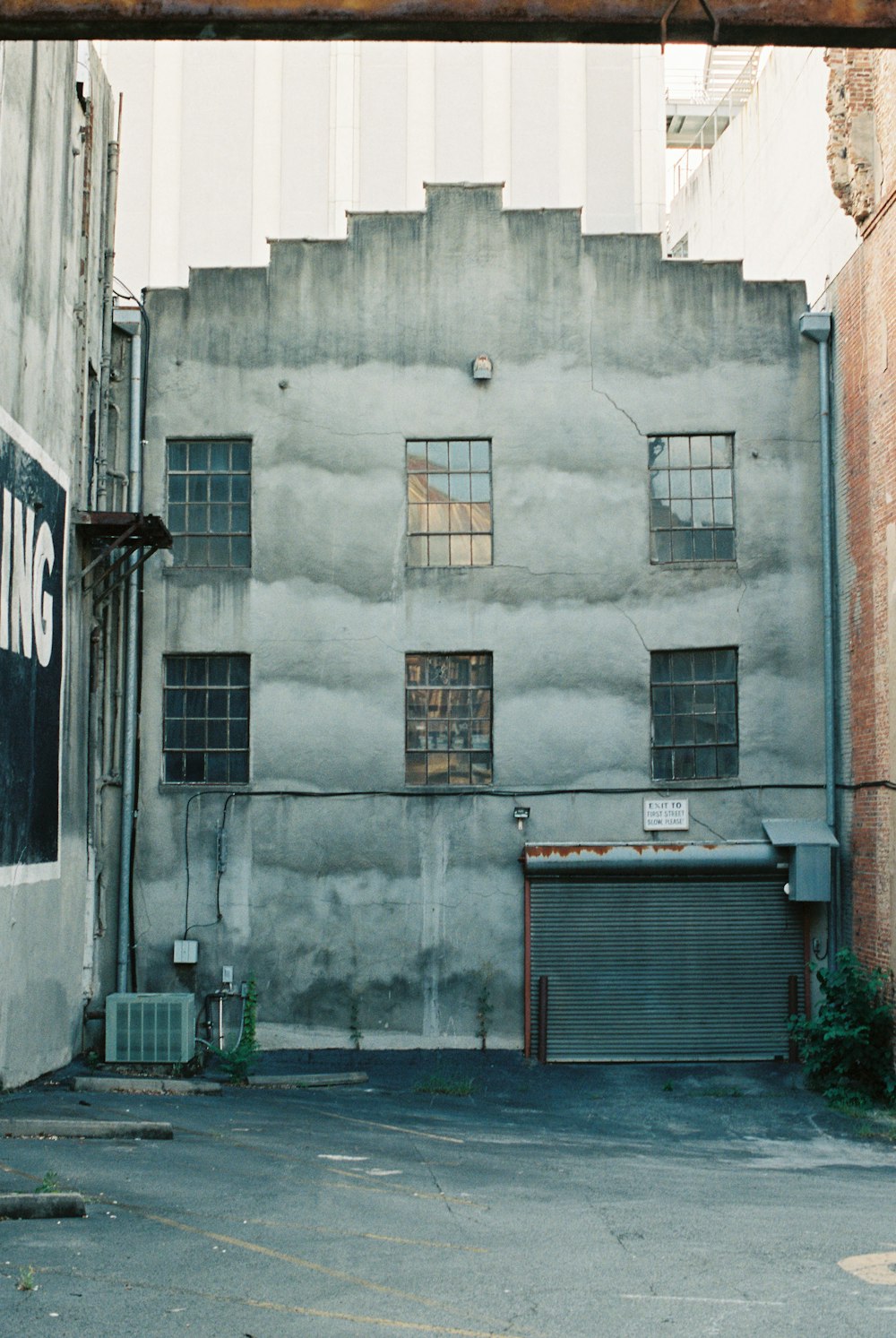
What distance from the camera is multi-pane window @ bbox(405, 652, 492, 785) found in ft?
64.8

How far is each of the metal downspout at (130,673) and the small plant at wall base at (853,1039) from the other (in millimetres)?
9266

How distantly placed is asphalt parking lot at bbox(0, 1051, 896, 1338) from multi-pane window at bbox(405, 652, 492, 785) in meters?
4.42

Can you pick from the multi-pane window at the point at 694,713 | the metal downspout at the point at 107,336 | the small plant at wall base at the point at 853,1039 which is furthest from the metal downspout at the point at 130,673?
the small plant at wall base at the point at 853,1039

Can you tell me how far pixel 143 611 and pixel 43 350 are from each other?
4.43 metres

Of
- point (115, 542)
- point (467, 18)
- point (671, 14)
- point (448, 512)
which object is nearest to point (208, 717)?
point (115, 542)

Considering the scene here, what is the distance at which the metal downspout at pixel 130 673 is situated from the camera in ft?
63.6

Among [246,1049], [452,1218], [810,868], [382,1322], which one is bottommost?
[246,1049]

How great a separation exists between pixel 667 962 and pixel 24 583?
32.6 feet

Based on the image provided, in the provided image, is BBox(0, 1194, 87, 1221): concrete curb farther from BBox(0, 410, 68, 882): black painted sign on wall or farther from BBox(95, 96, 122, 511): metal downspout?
BBox(95, 96, 122, 511): metal downspout

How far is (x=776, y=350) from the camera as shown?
20.2m

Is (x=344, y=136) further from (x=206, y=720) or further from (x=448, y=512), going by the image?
(x=206, y=720)

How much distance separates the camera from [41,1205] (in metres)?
9.70

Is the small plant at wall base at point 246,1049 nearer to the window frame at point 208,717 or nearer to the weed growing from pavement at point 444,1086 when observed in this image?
the weed growing from pavement at point 444,1086

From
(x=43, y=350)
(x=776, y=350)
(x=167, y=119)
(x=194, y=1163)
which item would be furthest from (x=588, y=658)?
(x=167, y=119)
